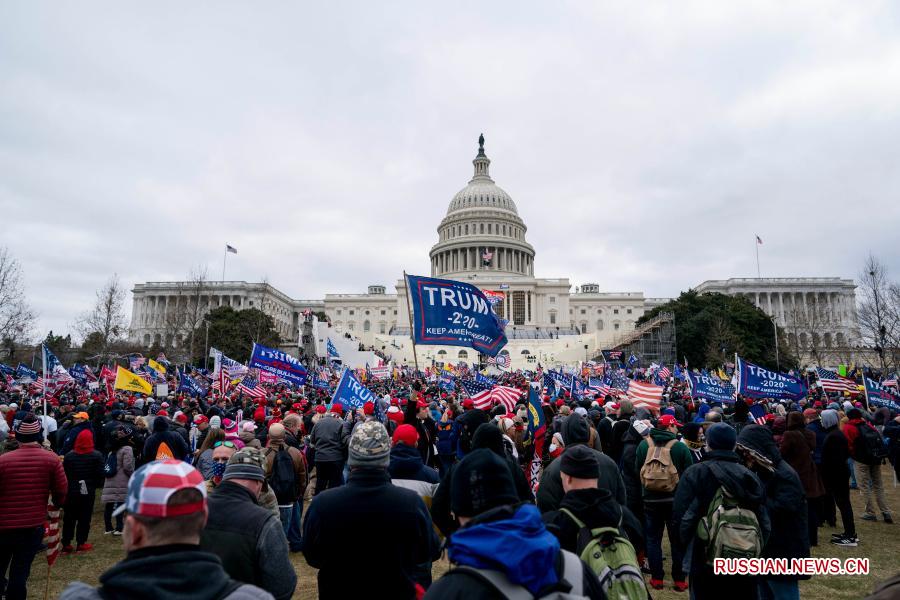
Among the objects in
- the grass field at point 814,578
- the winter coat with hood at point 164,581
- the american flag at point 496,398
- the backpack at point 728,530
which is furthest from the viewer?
the american flag at point 496,398

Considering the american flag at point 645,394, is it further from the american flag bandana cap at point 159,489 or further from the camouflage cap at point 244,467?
the american flag bandana cap at point 159,489

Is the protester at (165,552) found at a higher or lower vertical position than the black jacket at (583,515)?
higher

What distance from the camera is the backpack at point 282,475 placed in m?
6.60

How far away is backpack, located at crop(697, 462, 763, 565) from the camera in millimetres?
4246

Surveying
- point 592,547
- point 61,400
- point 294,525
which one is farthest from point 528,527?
point 61,400

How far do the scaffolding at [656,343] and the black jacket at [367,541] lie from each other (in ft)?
171

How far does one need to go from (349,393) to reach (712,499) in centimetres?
688

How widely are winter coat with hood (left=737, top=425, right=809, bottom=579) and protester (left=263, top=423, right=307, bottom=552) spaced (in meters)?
4.78

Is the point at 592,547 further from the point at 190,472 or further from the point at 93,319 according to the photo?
the point at 93,319

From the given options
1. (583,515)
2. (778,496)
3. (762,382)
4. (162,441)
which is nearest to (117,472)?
(162,441)

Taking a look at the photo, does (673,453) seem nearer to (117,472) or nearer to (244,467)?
(244,467)

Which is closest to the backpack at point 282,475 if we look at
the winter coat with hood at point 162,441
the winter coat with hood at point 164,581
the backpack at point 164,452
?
the backpack at point 164,452

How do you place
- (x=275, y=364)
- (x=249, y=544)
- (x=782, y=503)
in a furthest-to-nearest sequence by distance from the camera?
(x=275, y=364), (x=782, y=503), (x=249, y=544)

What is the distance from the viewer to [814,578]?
652cm
